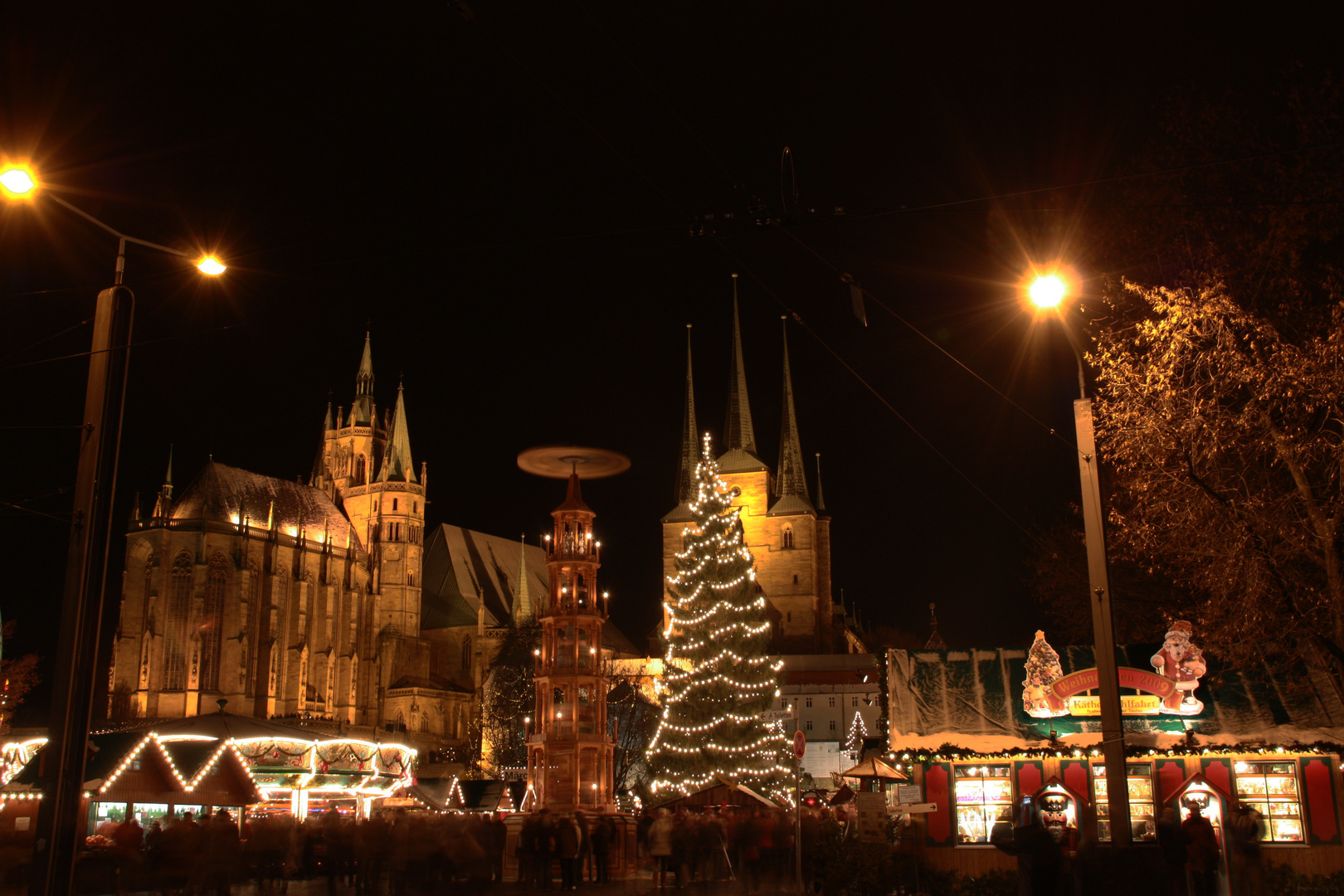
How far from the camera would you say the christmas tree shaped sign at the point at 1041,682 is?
57.6 feet

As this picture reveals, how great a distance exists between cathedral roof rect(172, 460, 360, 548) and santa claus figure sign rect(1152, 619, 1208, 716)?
59.1 m

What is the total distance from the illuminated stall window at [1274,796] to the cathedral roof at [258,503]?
6038 centimetres

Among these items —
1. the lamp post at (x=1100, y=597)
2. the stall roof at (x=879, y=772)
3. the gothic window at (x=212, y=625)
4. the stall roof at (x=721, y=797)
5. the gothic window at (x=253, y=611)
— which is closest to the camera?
the lamp post at (x=1100, y=597)

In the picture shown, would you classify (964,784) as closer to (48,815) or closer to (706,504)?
(48,815)

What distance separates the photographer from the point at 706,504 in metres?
33.0

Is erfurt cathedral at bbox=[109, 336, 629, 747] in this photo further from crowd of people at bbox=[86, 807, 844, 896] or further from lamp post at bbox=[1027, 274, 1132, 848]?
lamp post at bbox=[1027, 274, 1132, 848]

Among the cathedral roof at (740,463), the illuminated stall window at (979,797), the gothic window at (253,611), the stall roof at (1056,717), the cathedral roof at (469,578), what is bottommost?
the illuminated stall window at (979,797)

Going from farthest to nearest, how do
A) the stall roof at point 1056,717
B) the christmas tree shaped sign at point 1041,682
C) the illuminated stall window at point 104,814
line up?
the illuminated stall window at point 104,814 → the christmas tree shaped sign at point 1041,682 → the stall roof at point 1056,717

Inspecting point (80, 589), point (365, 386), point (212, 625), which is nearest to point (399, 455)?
point (365, 386)

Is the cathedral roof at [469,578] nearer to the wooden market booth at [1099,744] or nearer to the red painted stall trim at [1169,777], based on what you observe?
the wooden market booth at [1099,744]

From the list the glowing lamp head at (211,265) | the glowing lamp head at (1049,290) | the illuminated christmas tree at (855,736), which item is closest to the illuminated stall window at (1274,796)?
the glowing lamp head at (1049,290)

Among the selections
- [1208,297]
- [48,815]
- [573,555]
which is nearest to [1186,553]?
[1208,297]

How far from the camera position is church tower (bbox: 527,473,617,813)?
1033 inches

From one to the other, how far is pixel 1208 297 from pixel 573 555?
17.5 m
